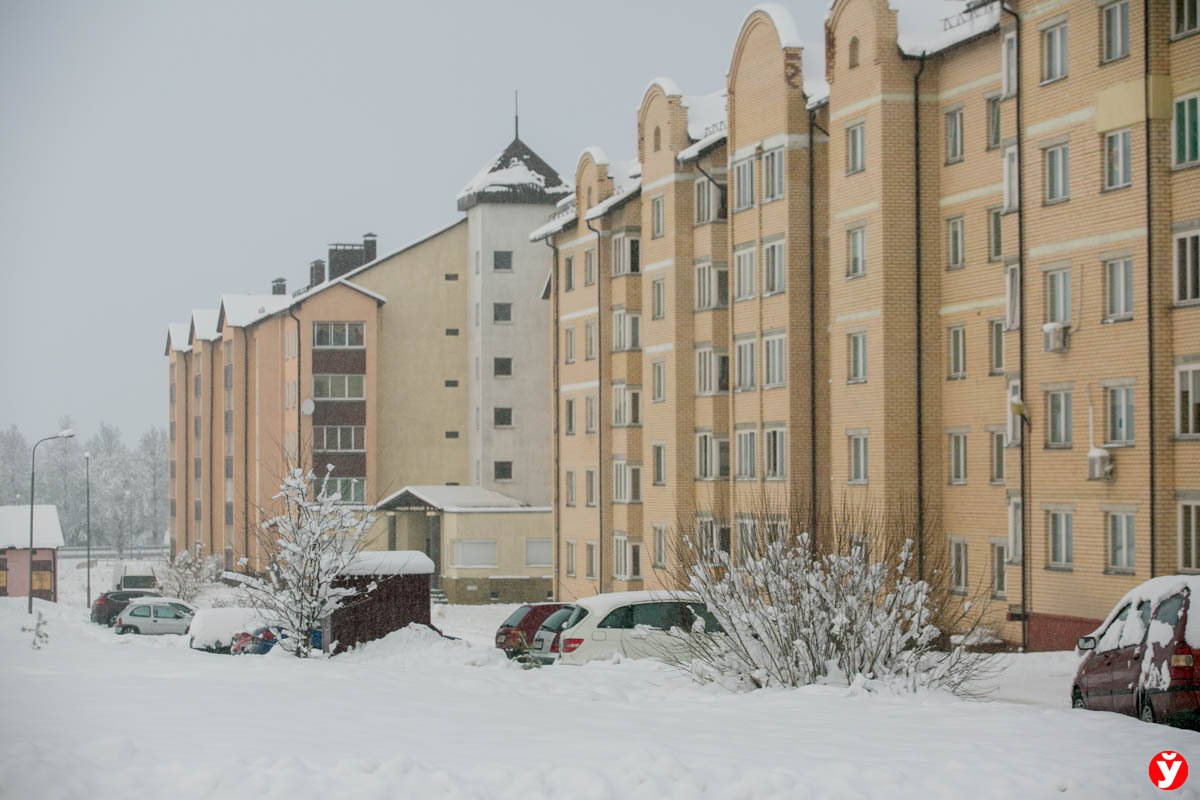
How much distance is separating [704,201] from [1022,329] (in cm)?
1598

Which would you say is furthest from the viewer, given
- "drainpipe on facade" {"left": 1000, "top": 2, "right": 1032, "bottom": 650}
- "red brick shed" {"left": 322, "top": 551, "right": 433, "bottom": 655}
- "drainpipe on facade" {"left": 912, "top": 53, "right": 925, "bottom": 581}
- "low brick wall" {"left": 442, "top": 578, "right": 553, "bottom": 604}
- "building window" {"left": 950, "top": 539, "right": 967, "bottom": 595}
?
"low brick wall" {"left": 442, "top": 578, "right": 553, "bottom": 604}

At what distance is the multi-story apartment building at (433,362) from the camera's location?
67.7 meters

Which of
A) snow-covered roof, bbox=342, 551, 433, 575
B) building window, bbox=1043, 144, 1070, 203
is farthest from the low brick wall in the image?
building window, bbox=1043, 144, 1070, 203

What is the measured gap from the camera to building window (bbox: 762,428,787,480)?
39.4 meters

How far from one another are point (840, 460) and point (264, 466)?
145ft

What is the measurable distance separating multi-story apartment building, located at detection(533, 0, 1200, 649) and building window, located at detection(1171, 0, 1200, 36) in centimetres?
4

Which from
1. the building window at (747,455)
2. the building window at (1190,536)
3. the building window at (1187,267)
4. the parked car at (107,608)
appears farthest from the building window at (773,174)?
the parked car at (107,608)

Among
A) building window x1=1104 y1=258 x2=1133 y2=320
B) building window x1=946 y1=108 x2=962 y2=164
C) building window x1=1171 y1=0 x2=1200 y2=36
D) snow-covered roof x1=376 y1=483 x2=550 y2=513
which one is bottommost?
snow-covered roof x1=376 y1=483 x2=550 y2=513

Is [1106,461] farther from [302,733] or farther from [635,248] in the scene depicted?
[635,248]

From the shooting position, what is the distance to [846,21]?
3544 cm

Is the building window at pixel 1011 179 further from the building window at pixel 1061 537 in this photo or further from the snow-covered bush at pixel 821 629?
the snow-covered bush at pixel 821 629

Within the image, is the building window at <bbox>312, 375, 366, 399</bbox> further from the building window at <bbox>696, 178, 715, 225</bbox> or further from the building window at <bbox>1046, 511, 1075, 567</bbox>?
the building window at <bbox>1046, 511, 1075, 567</bbox>

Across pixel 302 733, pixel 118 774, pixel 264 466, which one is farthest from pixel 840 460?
pixel 264 466

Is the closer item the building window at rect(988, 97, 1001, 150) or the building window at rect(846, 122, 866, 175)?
the building window at rect(988, 97, 1001, 150)
